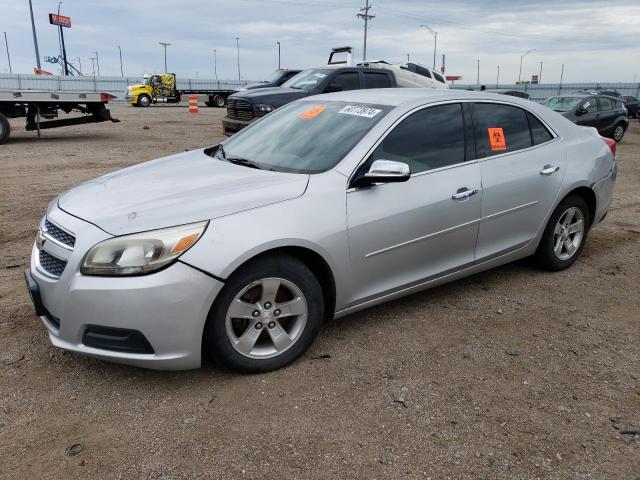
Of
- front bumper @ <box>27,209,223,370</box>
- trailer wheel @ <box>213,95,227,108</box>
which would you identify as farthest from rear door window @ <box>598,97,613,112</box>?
trailer wheel @ <box>213,95,227,108</box>

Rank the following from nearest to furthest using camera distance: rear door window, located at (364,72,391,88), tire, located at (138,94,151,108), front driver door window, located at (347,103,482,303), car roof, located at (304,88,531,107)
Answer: front driver door window, located at (347,103,482,303)
car roof, located at (304,88,531,107)
rear door window, located at (364,72,391,88)
tire, located at (138,94,151,108)

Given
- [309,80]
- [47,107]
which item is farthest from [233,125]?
[47,107]

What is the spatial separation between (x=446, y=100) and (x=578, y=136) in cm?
152

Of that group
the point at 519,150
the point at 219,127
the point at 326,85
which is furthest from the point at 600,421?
the point at 219,127

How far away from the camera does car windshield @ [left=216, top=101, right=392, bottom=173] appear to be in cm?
349

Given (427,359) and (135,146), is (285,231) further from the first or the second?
(135,146)

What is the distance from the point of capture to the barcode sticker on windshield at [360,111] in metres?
3.70

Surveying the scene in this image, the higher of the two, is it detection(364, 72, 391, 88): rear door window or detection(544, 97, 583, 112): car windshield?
detection(364, 72, 391, 88): rear door window

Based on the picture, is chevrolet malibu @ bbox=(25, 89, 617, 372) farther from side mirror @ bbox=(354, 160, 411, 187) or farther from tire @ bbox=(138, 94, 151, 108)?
tire @ bbox=(138, 94, 151, 108)

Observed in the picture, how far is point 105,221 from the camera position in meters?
2.83

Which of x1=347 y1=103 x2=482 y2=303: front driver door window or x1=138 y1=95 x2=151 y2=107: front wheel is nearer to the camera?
x1=347 y1=103 x2=482 y2=303: front driver door window

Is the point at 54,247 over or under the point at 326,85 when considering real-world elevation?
under

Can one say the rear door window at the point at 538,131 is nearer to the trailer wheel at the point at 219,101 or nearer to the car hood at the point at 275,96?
the car hood at the point at 275,96

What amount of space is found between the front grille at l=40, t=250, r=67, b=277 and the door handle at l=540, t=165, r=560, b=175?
3.46 m
